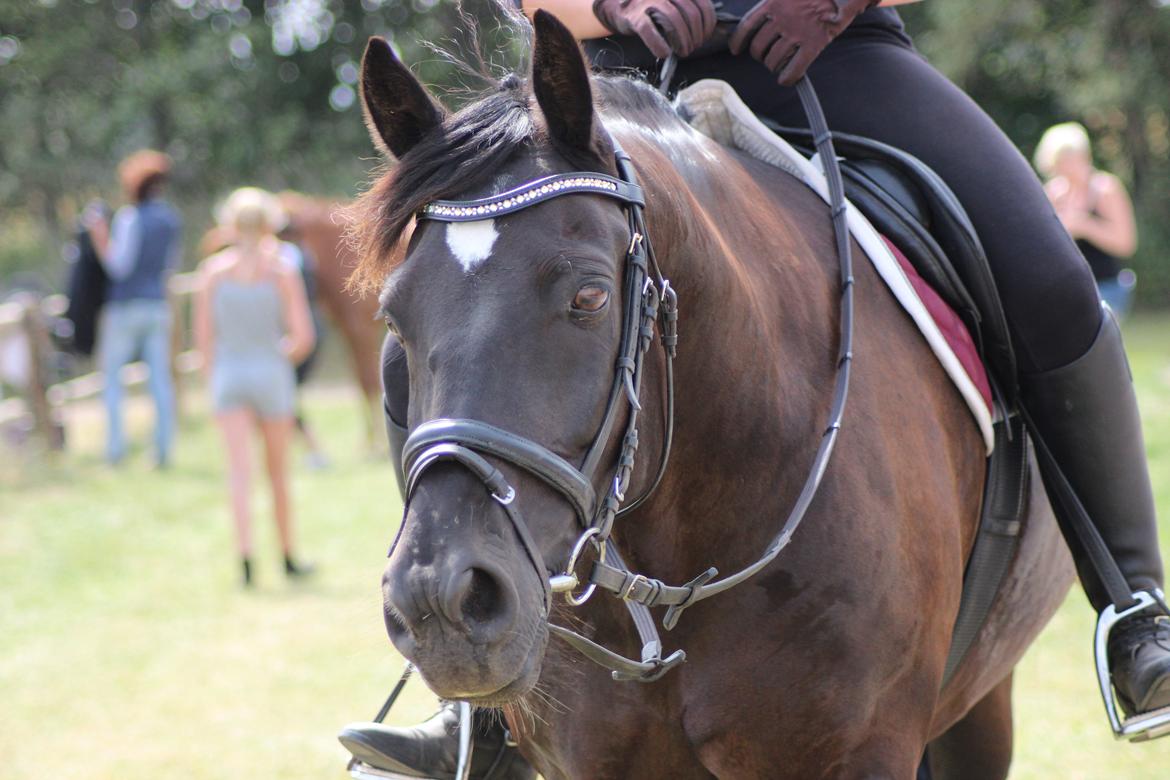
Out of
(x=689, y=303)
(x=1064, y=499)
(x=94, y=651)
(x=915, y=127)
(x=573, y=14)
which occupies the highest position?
(x=573, y=14)

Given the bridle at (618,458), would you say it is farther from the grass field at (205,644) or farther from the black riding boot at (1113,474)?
the black riding boot at (1113,474)

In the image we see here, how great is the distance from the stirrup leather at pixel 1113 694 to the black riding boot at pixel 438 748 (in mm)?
1418

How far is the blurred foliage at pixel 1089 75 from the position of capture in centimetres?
2191

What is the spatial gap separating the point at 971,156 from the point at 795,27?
532 millimetres

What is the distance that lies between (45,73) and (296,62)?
5803 millimetres

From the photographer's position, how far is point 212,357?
9.01 m

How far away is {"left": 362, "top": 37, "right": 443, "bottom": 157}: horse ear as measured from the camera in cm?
213

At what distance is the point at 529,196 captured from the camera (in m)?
1.97

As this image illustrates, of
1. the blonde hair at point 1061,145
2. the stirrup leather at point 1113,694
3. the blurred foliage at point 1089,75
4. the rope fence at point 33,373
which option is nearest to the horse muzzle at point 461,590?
Answer: the stirrup leather at point 1113,694

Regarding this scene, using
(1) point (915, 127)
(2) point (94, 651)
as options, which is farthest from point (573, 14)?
(2) point (94, 651)

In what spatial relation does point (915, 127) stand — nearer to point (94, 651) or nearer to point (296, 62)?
point (94, 651)

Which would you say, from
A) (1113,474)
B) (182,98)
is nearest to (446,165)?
(1113,474)

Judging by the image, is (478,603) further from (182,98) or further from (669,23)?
(182,98)

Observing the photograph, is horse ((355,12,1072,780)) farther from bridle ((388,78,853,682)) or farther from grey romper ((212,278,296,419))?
grey romper ((212,278,296,419))
